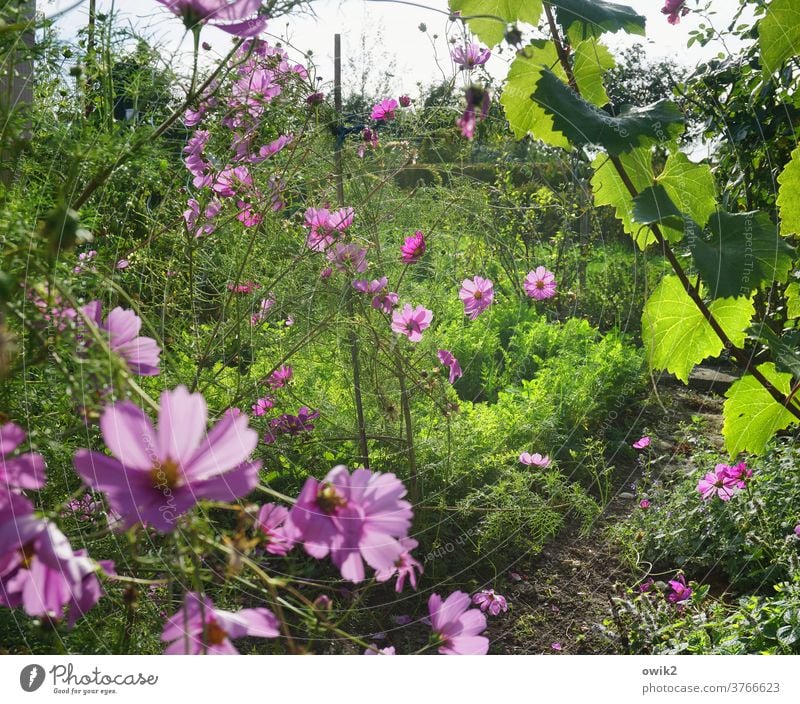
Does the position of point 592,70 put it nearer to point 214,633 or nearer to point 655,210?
point 655,210

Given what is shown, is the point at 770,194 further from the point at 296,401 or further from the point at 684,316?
the point at 296,401

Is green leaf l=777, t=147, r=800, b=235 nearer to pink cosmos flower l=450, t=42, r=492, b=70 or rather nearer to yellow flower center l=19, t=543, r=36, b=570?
pink cosmos flower l=450, t=42, r=492, b=70

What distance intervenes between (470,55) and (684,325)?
1.07ft

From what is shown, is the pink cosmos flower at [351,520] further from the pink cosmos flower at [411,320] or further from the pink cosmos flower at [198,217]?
the pink cosmos flower at [411,320]

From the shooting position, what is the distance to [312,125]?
91cm

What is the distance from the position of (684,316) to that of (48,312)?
0.60m

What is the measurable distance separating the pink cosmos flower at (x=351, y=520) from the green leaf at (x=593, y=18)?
1.49 feet

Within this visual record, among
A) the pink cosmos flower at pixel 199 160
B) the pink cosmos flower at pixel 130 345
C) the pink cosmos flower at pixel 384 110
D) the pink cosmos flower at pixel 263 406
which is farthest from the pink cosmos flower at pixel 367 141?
the pink cosmos flower at pixel 130 345

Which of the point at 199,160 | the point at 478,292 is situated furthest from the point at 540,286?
the point at 199,160

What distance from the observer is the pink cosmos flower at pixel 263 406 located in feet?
3.10

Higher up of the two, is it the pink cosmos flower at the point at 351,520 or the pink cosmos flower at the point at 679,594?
the pink cosmos flower at the point at 679,594

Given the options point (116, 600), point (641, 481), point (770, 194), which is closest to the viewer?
point (116, 600)

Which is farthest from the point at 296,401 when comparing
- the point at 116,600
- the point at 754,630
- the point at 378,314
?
the point at 754,630

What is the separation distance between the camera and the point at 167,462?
285 mm
